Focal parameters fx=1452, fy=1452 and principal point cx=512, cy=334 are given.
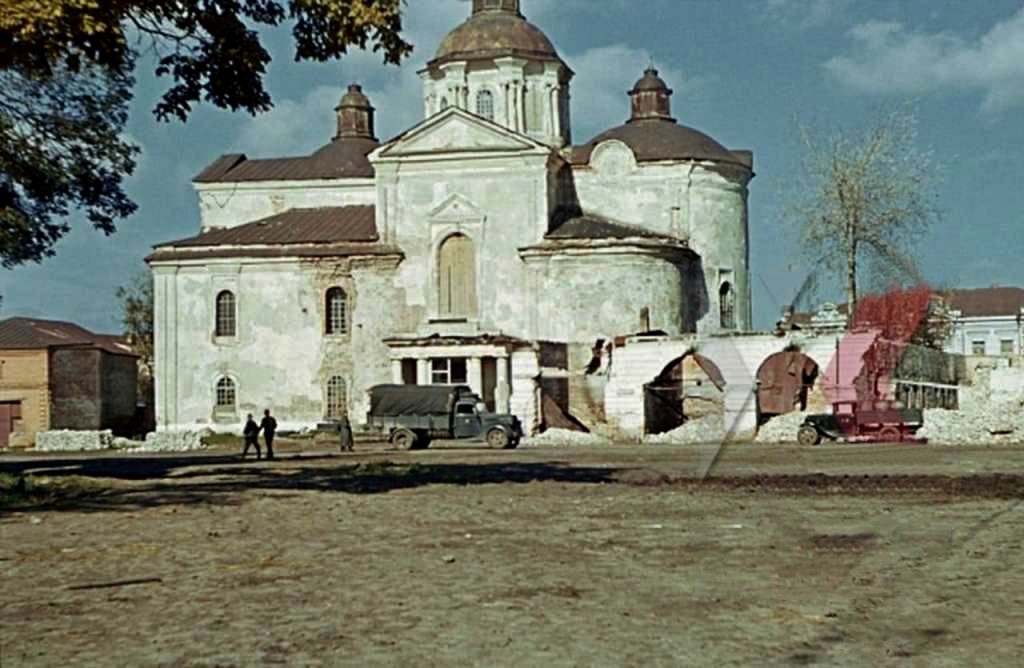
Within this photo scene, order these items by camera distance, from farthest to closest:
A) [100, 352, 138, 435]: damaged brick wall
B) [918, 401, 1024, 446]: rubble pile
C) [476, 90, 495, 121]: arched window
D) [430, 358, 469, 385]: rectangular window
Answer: [100, 352, 138, 435]: damaged brick wall
[476, 90, 495, 121]: arched window
[430, 358, 469, 385]: rectangular window
[918, 401, 1024, 446]: rubble pile

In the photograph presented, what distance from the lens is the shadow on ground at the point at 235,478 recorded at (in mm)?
21156

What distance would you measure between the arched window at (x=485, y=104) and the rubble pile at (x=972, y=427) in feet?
80.9

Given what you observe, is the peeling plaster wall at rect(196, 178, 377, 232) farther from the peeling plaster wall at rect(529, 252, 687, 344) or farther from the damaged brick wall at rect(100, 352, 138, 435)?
the peeling plaster wall at rect(529, 252, 687, 344)

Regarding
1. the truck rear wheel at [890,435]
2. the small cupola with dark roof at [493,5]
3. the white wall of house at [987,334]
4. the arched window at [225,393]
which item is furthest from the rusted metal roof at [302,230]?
the white wall of house at [987,334]

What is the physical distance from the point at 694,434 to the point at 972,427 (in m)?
8.99

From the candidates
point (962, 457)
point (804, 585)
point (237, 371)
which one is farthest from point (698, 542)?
point (237, 371)

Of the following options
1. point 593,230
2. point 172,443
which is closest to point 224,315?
point 172,443

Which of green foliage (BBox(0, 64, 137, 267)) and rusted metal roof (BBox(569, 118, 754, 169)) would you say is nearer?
green foliage (BBox(0, 64, 137, 267))

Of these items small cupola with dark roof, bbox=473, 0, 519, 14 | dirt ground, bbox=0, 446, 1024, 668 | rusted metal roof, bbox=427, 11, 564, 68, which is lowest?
dirt ground, bbox=0, 446, 1024, 668

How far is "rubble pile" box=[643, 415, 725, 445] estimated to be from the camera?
48.2 m

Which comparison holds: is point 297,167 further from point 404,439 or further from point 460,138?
point 404,439

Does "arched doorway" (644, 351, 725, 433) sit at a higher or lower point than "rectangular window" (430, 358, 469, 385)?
lower

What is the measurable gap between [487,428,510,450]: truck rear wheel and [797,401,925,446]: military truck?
917 centimetres

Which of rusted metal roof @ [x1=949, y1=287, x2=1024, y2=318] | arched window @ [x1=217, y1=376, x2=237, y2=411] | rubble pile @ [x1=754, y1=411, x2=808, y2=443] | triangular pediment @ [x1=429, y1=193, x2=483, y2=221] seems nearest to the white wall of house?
rusted metal roof @ [x1=949, y1=287, x2=1024, y2=318]
